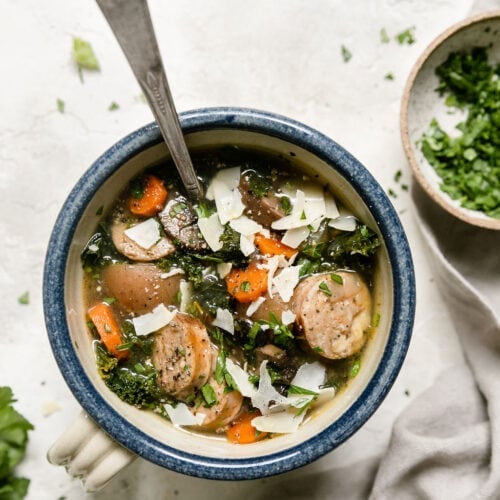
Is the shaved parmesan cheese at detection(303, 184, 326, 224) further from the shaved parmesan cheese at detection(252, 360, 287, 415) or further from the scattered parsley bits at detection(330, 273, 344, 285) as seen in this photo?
the shaved parmesan cheese at detection(252, 360, 287, 415)

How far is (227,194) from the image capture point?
7.85ft

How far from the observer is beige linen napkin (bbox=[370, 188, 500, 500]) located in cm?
269

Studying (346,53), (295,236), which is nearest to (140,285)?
(295,236)

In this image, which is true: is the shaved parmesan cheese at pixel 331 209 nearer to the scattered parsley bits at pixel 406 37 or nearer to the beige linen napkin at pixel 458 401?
the beige linen napkin at pixel 458 401

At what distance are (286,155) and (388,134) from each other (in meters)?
0.56

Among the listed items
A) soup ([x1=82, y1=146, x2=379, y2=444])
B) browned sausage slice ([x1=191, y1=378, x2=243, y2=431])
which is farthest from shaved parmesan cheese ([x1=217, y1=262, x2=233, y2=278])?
browned sausage slice ([x1=191, y1=378, x2=243, y2=431])

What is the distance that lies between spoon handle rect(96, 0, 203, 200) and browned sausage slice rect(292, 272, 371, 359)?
46cm

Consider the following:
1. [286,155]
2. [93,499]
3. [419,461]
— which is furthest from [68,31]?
[419,461]

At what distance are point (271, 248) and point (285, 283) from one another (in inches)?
4.7

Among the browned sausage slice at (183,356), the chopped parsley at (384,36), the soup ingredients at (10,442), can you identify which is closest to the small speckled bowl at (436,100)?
the chopped parsley at (384,36)

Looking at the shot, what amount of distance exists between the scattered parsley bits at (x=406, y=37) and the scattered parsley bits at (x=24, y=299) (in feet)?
5.27

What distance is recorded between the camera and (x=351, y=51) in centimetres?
275

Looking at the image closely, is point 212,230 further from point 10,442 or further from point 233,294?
point 10,442

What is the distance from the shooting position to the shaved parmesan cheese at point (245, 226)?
2359 millimetres
